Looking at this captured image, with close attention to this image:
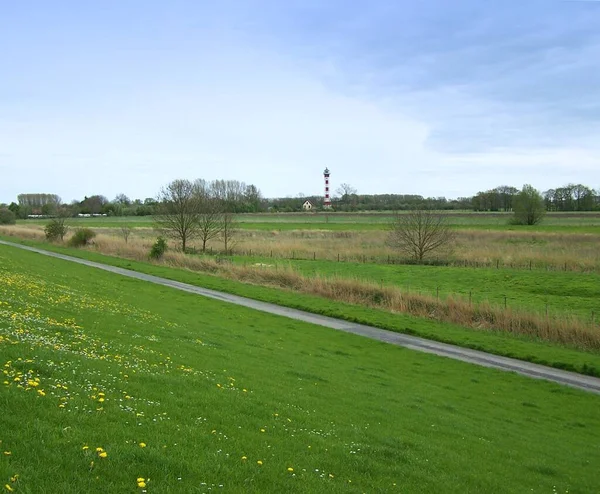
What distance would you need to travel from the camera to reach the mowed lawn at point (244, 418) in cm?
617

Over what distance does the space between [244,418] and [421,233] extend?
2130 inches

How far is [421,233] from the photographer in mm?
60562

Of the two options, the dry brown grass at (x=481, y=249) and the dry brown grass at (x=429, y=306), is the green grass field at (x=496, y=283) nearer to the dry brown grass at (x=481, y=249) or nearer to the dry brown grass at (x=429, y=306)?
the dry brown grass at (x=429, y=306)

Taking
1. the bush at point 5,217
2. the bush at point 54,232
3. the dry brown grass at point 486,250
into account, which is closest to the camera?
the dry brown grass at point 486,250

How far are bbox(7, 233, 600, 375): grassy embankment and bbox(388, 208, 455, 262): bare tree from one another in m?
21.3

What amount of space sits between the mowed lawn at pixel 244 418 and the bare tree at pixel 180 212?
4772 cm

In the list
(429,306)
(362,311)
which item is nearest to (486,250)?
(429,306)

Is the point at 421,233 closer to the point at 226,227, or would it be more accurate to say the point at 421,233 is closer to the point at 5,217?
the point at 226,227

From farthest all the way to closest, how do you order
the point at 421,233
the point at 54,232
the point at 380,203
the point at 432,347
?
the point at 380,203
the point at 54,232
the point at 421,233
the point at 432,347

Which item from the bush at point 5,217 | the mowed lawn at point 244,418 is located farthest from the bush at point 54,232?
the mowed lawn at point 244,418

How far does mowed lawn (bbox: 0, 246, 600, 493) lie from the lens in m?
6.17

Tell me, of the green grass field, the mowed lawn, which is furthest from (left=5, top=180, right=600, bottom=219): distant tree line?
the mowed lawn

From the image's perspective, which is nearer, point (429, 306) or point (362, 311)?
point (362, 311)

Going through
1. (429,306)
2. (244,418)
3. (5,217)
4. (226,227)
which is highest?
(5,217)
